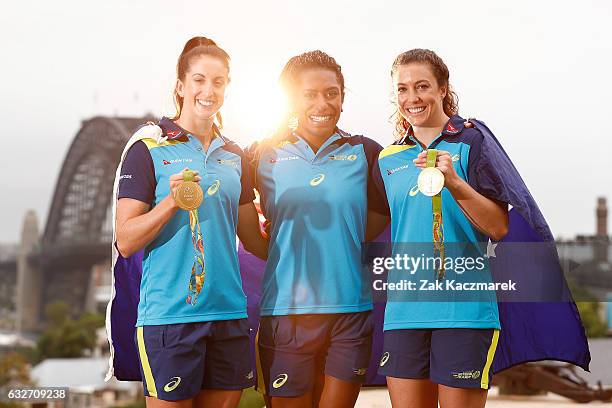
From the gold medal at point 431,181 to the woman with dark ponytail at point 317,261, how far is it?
0.65 meters

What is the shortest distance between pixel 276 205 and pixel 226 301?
0.65 metres

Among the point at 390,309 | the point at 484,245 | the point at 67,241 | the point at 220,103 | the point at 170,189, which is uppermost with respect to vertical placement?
the point at 220,103

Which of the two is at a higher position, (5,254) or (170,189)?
(170,189)

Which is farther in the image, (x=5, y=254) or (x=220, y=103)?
(x=5, y=254)

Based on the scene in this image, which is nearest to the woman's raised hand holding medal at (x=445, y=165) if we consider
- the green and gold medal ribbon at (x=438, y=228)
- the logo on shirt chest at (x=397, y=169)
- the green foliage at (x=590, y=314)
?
the green and gold medal ribbon at (x=438, y=228)

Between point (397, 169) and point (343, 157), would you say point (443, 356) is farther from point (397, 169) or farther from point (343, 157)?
point (343, 157)

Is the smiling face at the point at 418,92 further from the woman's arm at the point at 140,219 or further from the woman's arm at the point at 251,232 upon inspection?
the woman's arm at the point at 140,219

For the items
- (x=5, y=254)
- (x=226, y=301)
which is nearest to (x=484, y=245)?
(x=226, y=301)

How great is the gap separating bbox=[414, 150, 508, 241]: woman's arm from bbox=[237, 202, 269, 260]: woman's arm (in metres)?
1.18

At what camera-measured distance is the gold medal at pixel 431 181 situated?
445 centimetres

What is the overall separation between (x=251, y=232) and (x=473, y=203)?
1.41 metres

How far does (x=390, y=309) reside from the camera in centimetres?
489

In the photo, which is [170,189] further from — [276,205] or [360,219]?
[360,219]

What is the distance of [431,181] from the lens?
4.48m
